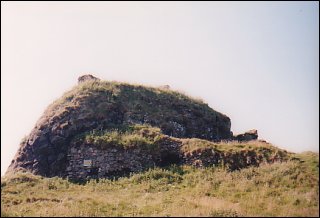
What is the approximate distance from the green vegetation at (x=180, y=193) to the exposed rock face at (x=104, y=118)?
7.72 ft

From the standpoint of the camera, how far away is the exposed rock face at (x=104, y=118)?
2197 centimetres

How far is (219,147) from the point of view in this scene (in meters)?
21.0

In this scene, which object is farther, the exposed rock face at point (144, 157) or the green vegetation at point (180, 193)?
the exposed rock face at point (144, 157)

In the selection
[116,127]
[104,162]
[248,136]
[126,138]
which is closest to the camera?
[104,162]

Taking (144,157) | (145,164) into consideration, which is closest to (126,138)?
(144,157)

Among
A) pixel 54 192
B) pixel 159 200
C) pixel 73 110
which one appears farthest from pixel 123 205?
pixel 73 110

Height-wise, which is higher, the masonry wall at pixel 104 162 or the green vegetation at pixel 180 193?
the masonry wall at pixel 104 162

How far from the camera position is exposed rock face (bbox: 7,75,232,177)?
21969 millimetres

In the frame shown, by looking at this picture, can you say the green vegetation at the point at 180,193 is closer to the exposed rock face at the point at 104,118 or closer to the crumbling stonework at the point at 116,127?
the crumbling stonework at the point at 116,127

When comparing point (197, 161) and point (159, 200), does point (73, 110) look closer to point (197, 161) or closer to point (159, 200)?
point (197, 161)

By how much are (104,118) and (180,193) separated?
30.9ft

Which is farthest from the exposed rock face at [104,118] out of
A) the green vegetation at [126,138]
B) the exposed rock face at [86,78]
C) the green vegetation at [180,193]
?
the green vegetation at [180,193]

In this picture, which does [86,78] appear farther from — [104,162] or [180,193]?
[180,193]

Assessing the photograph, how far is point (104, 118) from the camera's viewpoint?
969 inches
